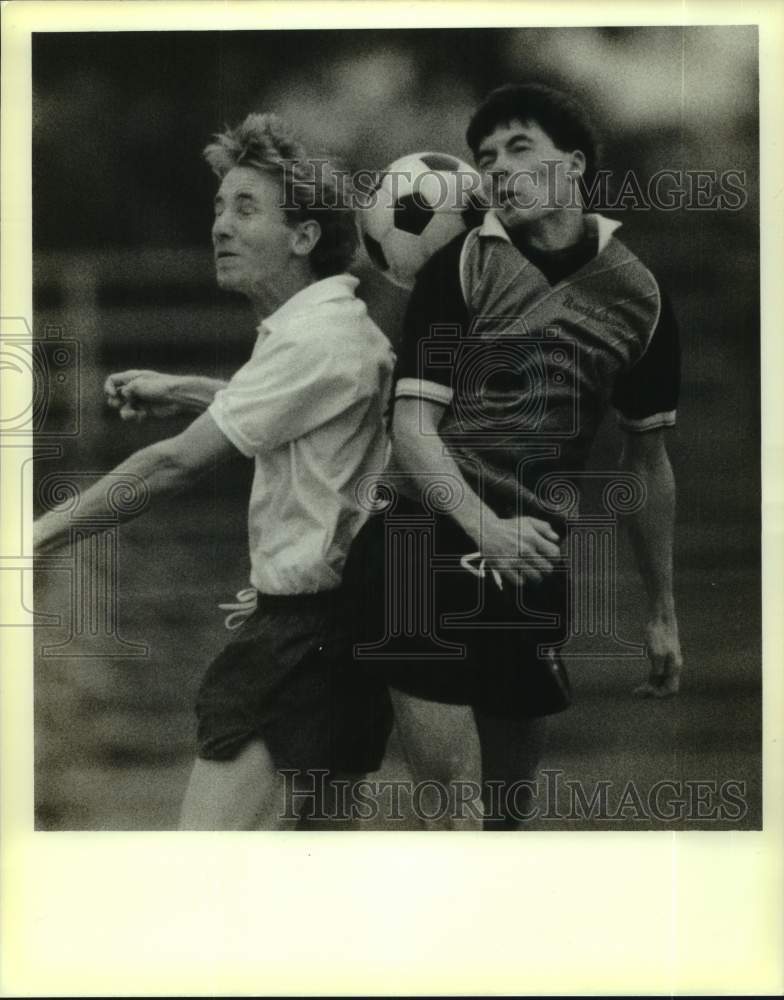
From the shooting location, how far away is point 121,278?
4.57 metres

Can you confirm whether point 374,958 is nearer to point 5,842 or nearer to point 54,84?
point 5,842

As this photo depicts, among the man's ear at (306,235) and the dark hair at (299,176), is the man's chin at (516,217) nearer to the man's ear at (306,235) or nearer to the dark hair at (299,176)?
the dark hair at (299,176)


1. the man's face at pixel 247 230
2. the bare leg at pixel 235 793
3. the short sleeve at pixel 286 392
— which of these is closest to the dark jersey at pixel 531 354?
the short sleeve at pixel 286 392

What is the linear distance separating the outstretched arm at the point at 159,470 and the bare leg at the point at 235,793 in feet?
3.17

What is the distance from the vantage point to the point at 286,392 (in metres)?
4.54

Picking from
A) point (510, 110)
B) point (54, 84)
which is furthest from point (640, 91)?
point (54, 84)

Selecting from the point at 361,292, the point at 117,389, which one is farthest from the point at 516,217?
the point at 117,389

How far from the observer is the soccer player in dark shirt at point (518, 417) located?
4.51 m

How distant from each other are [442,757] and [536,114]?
2.34 meters

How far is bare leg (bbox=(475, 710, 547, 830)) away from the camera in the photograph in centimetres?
455

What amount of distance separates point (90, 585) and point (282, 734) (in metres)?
0.88

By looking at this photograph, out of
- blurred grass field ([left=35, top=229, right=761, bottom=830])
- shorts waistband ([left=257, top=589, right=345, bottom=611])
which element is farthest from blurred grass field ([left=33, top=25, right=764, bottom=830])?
shorts waistband ([left=257, top=589, right=345, bottom=611])

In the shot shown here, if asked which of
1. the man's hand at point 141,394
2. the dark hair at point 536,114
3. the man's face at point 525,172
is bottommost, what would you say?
the man's hand at point 141,394

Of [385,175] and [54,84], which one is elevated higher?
[54,84]
